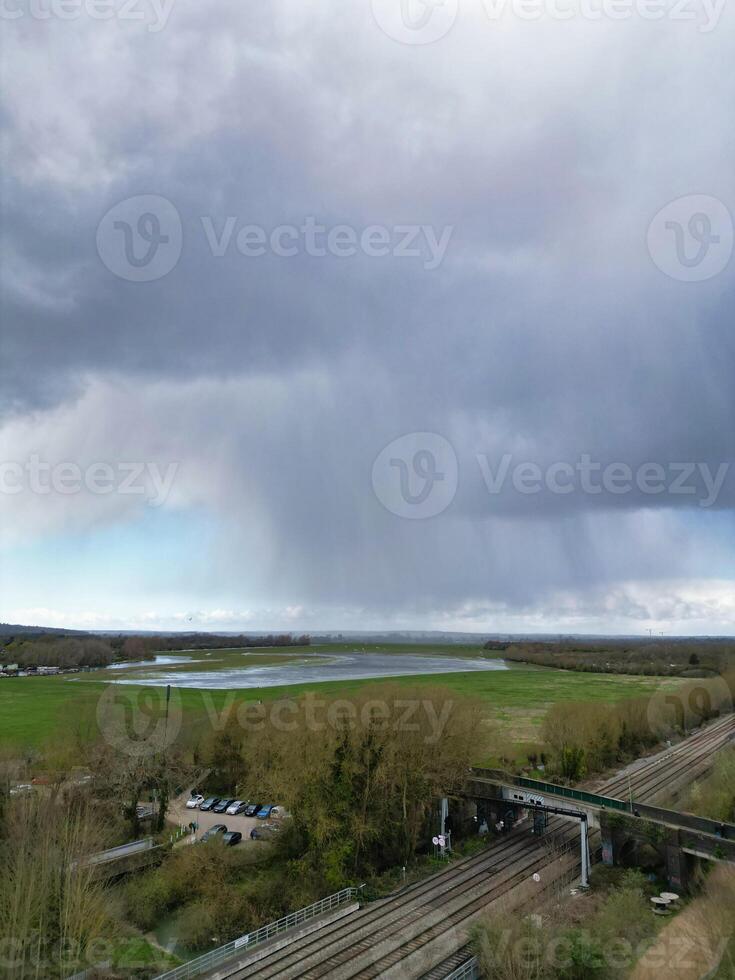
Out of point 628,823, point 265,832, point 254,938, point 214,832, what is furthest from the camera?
point 265,832

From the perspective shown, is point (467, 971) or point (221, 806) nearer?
point (467, 971)

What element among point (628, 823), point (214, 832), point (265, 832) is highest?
point (214, 832)

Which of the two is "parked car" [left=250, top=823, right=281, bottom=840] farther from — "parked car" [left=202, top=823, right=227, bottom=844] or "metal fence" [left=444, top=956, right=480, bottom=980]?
"metal fence" [left=444, top=956, right=480, bottom=980]

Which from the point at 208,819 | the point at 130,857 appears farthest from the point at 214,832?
the point at 208,819

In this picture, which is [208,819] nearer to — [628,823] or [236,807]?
[236,807]

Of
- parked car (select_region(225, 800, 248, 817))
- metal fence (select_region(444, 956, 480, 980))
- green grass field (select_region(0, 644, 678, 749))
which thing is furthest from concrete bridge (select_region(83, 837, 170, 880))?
metal fence (select_region(444, 956, 480, 980))

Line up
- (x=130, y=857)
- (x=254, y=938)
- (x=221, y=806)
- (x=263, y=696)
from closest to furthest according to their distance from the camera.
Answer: (x=254, y=938) < (x=130, y=857) < (x=221, y=806) < (x=263, y=696)

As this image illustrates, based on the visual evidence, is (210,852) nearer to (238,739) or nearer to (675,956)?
(238,739)
